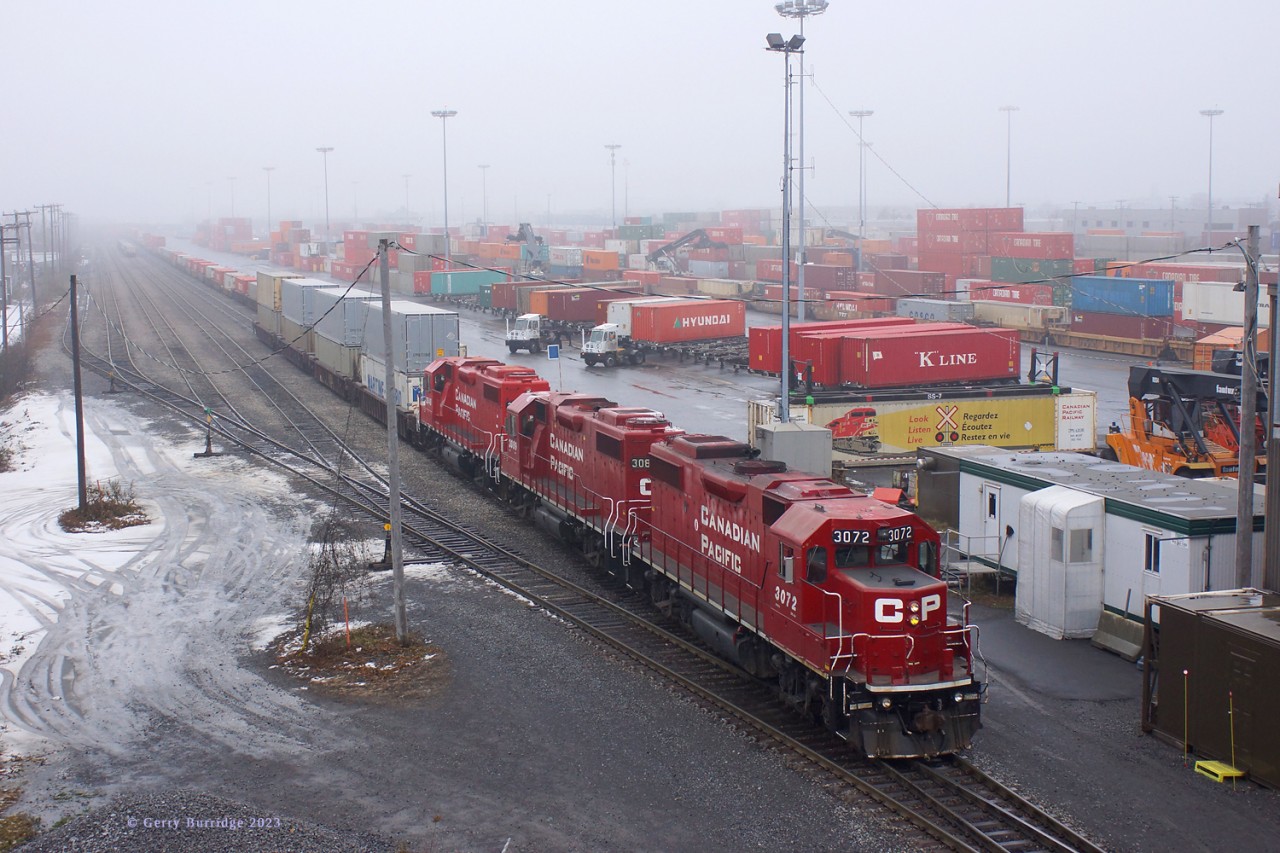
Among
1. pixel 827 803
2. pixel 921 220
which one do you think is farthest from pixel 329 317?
pixel 921 220

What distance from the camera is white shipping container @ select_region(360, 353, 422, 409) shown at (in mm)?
41875

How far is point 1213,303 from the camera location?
6050 centimetres

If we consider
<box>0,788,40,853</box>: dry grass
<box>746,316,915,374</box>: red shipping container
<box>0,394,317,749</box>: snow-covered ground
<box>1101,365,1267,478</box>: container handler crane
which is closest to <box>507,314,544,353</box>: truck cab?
<box>746,316,915,374</box>: red shipping container

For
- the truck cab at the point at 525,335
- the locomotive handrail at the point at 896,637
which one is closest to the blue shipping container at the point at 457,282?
the truck cab at the point at 525,335

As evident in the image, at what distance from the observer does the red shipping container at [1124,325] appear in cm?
6494

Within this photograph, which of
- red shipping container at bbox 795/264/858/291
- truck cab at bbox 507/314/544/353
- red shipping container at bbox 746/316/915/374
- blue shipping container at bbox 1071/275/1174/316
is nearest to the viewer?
red shipping container at bbox 746/316/915/374

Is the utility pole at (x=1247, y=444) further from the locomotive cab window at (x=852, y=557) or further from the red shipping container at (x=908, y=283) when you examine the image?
the red shipping container at (x=908, y=283)

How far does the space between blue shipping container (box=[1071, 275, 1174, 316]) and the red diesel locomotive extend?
46.8 meters

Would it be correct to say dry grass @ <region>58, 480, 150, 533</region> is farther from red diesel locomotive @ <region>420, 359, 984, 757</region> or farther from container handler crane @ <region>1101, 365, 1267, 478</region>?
container handler crane @ <region>1101, 365, 1267, 478</region>

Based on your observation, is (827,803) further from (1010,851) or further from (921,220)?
(921,220)

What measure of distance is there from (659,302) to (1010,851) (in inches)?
2325

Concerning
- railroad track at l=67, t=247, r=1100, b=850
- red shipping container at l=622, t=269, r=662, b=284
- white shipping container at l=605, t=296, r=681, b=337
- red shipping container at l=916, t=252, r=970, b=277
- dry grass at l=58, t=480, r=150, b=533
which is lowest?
railroad track at l=67, t=247, r=1100, b=850

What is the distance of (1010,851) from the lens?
13.1 metres

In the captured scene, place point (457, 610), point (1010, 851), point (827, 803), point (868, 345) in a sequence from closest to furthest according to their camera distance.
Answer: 1. point (1010, 851)
2. point (827, 803)
3. point (457, 610)
4. point (868, 345)
